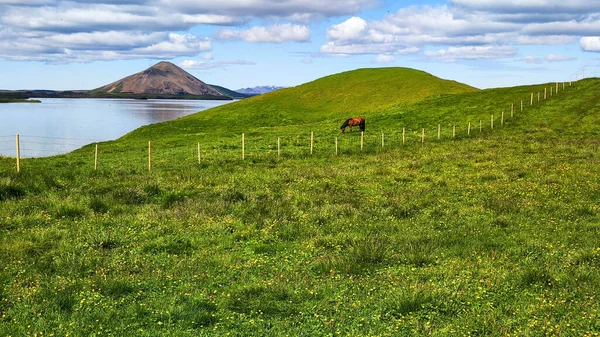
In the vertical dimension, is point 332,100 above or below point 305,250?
above

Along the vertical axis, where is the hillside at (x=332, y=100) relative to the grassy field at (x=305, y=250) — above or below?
above

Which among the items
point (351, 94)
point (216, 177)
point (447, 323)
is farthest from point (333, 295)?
point (351, 94)

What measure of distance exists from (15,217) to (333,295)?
11.4m

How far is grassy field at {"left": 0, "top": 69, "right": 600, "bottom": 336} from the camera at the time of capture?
9133 mm

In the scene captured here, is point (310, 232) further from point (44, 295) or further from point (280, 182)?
point (280, 182)

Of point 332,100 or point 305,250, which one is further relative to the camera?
point 332,100

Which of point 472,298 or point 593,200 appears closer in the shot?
point 472,298

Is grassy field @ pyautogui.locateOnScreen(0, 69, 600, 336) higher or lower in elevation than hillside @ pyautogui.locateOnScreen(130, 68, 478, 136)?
lower

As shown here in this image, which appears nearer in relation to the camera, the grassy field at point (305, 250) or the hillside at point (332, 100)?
the grassy field at point (305, 250)

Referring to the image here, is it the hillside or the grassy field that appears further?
the hillside

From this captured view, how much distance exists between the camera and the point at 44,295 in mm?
9906

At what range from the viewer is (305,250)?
13.4 m

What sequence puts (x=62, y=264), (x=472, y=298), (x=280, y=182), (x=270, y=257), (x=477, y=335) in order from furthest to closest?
(x=280, y=182), (x=270, y=257), (x=62, y=264), (x=472, y=298), (x=477, y=335)

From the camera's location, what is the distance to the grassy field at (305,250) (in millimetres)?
9133
